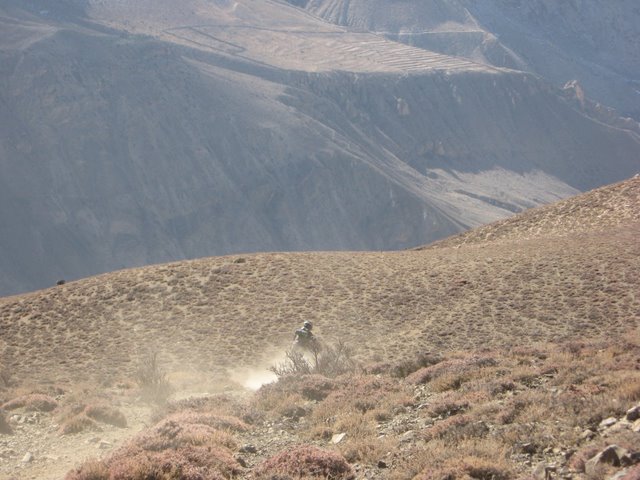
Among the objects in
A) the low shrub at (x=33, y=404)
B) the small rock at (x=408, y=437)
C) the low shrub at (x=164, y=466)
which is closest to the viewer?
the low shrub at (x=164, y=466)

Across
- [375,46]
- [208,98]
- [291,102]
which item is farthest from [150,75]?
[375,46]

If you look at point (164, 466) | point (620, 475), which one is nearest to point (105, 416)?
point (164, 466)

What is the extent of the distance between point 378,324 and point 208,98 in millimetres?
104764

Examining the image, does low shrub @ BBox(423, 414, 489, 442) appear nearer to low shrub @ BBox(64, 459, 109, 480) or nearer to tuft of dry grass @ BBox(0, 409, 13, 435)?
low shrub @ BBox(64, 459, 109, 480)

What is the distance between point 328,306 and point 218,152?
97013 mm

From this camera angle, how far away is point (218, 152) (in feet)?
400

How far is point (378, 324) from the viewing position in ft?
84.8

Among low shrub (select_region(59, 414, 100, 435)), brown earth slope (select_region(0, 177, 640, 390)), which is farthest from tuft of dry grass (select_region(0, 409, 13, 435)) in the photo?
brown earth slope (select_region(0, 177, 640, 390))

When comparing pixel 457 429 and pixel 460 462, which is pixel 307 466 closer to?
pixel 460 462

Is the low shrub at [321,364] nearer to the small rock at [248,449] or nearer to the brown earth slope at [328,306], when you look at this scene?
the brown earth slope at [328,306]

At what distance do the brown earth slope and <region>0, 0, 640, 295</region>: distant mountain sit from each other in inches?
2856

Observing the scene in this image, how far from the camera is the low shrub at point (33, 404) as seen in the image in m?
17.5

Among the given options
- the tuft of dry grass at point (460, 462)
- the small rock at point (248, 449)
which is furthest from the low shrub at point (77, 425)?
the tuft of dry grass at point (460, 462)

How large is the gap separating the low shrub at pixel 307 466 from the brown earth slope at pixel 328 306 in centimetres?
1200
